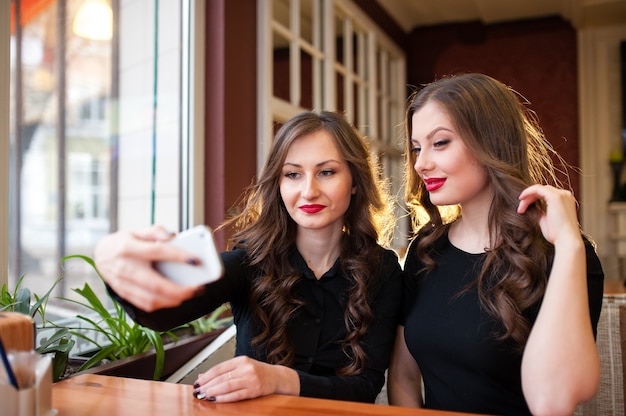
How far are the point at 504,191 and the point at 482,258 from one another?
160 millimetres

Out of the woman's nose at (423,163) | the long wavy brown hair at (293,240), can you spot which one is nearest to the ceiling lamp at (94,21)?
the long wavy brown hair at (293,240)

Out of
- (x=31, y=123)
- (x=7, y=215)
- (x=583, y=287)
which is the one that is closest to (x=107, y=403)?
(x=583, y=287)

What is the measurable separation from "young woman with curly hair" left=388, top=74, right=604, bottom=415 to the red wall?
4.14 metres

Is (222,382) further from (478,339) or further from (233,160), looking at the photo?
(233,160)

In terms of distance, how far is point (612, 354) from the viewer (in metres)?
1.53

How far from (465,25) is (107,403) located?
5257mm

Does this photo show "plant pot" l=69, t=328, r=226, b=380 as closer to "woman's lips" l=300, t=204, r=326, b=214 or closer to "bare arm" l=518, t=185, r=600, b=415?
"woman's lips" l=300, t=204, r=326, b=214

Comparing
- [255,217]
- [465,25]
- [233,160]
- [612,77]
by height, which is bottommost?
[255,217]

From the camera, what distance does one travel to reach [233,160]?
2.66m

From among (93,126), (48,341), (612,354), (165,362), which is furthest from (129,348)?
(612,354)

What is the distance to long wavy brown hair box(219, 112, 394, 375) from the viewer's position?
1.36 m

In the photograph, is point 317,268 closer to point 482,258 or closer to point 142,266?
point 482,258

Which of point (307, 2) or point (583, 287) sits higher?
point (307, 2)

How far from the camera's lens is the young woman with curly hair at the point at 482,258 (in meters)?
1.19
